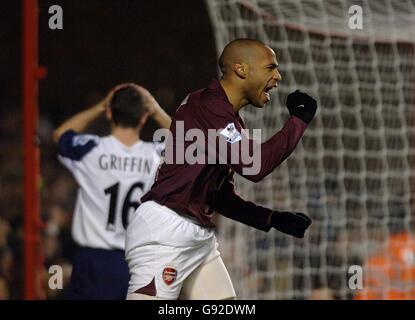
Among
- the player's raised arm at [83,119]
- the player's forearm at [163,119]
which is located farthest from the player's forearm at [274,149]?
the player's raised arm at [83,119]

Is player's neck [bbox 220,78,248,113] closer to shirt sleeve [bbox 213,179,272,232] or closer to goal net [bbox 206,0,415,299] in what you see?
shirt sleeve [bbox 213,179,272,232]

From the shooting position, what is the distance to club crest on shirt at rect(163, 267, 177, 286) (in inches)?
149

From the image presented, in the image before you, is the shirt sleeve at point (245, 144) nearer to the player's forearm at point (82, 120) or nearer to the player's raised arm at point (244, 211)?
the player's raised arm at point (244, 211)

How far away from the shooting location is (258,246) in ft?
19.9

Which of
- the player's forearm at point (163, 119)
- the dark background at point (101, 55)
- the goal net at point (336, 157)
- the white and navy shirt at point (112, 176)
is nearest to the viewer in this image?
the player's forearm at point (163, 119)

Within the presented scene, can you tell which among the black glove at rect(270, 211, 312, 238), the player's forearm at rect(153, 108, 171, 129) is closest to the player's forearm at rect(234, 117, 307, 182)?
the black glove at rect(270, 211, 312, 238)

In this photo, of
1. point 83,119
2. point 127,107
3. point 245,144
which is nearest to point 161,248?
point 245,144

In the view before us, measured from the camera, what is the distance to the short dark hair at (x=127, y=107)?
16.4 feet

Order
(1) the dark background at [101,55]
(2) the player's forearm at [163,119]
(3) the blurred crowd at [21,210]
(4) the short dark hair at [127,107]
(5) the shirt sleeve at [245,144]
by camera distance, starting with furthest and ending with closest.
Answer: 1. (1) the dark background at [101,55]
2. (3) the blurred crowd at [21,210]
3. (4) the short dark hair at [127,107]
4. (2) the player's forearm at [163,119]
5. (5) the shirt sleeve at [245,144]

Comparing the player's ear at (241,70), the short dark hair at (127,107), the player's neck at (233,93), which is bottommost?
the player's neck at (233,93)

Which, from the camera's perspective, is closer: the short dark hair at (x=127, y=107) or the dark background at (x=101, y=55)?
the short dark hair at (x=127, y=107)

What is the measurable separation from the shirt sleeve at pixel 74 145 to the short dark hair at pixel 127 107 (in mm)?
147

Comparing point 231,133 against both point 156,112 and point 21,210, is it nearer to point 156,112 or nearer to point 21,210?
point 156,112
